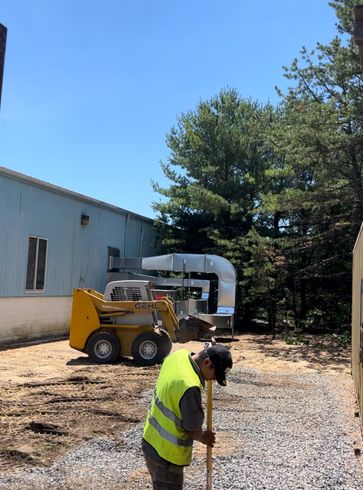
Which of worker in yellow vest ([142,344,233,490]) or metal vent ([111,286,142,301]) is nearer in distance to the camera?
worker in yellow vest ([142,344,233,490])

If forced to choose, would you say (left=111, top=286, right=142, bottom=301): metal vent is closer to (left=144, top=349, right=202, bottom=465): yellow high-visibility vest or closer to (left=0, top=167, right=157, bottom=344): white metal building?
(left=0, top=167, right=157, bottom=344): white metal building

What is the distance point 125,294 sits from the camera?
45.2 feet

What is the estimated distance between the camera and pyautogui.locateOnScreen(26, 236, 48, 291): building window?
17188 millimetres

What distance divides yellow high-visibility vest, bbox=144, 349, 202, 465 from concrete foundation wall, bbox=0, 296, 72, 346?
13.3 m

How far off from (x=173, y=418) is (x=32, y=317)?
14735mm

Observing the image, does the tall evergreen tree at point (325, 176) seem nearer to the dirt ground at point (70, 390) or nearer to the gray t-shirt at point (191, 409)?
the dirt ground at point (70, 390)

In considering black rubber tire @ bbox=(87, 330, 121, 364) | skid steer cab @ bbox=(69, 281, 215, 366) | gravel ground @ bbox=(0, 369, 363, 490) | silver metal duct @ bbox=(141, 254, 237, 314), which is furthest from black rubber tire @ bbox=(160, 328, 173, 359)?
gravel ground @ bbox=(0, 369, 363, 490)

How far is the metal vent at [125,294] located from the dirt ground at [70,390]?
1.60 metres

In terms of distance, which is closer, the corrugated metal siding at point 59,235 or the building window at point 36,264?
the corrugated metal siding at point 59,235

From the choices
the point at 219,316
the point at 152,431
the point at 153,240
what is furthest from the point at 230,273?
the point at 152,431

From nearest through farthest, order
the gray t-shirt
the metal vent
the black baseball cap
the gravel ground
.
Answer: the gray t-shirt, the black baseball cap, the gravel ground, the metal vent

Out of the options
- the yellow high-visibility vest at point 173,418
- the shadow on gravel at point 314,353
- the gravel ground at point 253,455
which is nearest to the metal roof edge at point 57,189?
the shadow on gravel at point 314,353

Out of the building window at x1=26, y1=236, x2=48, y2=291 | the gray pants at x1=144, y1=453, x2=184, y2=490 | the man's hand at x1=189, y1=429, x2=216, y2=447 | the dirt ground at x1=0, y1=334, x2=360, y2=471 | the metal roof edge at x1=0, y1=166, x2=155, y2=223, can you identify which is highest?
the metal roof edge at x1=0, y1=166, x2=155, y2=223

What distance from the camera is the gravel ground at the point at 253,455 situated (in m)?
5.19
